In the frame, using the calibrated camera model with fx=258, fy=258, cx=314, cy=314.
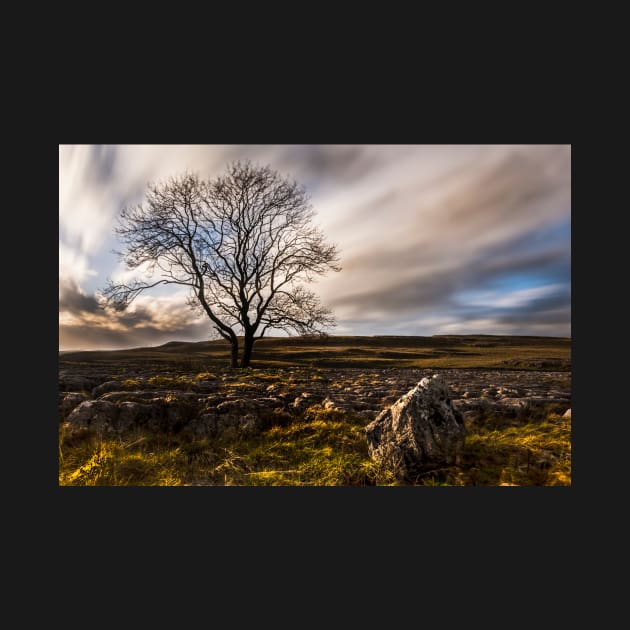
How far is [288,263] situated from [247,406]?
3.14 meters

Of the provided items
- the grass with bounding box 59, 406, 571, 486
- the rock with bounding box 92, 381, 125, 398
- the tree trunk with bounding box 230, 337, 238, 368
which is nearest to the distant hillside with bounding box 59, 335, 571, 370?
the tree trunk with bounding box 230, 337, 238, 368

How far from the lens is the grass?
3574 millimetres

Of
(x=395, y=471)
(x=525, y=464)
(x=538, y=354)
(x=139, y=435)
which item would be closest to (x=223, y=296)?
(x=139, y=435)

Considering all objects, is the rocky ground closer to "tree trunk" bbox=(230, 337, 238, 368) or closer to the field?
the field

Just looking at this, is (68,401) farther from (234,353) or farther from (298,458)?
(298,458)

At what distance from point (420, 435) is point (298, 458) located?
5.88ft

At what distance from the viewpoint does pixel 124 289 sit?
547 centimetres

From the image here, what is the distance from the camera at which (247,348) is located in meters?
5.85

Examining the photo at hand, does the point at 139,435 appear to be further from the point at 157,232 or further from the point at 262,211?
the point at 262,211

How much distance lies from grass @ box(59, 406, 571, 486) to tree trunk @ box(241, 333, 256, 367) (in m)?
1.85

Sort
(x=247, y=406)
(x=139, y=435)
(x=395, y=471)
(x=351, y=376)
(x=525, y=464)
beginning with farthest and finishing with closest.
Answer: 1. (x=351, y=376)
2. (x=247, y=406)
3. (x=139, y=435)
4. (x=525, y=464)
5. (x=395, y=471)

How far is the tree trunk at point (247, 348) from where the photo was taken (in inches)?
229

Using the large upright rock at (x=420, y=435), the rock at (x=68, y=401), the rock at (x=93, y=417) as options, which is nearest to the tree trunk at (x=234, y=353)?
the rock at (x=93, y=417)

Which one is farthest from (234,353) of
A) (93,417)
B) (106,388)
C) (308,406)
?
(93,417)
